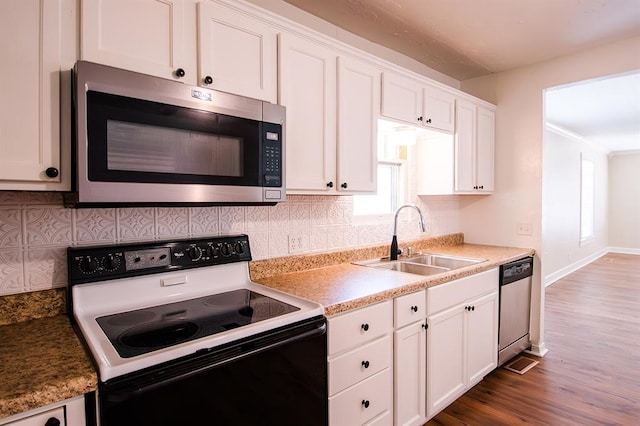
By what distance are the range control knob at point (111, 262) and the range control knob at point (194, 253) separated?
287mm

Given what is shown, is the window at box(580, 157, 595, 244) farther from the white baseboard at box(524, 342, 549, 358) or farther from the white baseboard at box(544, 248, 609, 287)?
the white baseboard at box(524, 342, 549, 358)

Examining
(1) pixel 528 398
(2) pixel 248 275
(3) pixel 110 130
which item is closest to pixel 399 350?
(2) pixel 248 275

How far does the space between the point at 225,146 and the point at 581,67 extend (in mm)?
2893

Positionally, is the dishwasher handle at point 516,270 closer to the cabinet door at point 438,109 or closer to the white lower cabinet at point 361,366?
the cabinet door at point 438,109

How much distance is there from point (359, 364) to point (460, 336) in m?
0.93

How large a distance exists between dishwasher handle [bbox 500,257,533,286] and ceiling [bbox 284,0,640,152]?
1621mm

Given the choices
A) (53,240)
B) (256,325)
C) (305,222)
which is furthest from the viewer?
(305,222)

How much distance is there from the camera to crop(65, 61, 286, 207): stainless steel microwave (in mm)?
1143

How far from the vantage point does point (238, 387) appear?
1160 millimetres

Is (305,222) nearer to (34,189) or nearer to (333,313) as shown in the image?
(333,313)

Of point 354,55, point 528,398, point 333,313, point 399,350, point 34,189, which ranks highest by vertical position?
point 354,55

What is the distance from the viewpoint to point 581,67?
9.24 ft

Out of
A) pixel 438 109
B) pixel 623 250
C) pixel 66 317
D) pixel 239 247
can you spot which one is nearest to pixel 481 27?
pixel 438 109

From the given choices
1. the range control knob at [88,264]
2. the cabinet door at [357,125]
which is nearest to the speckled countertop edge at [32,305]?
the range control knob at [88,264]
